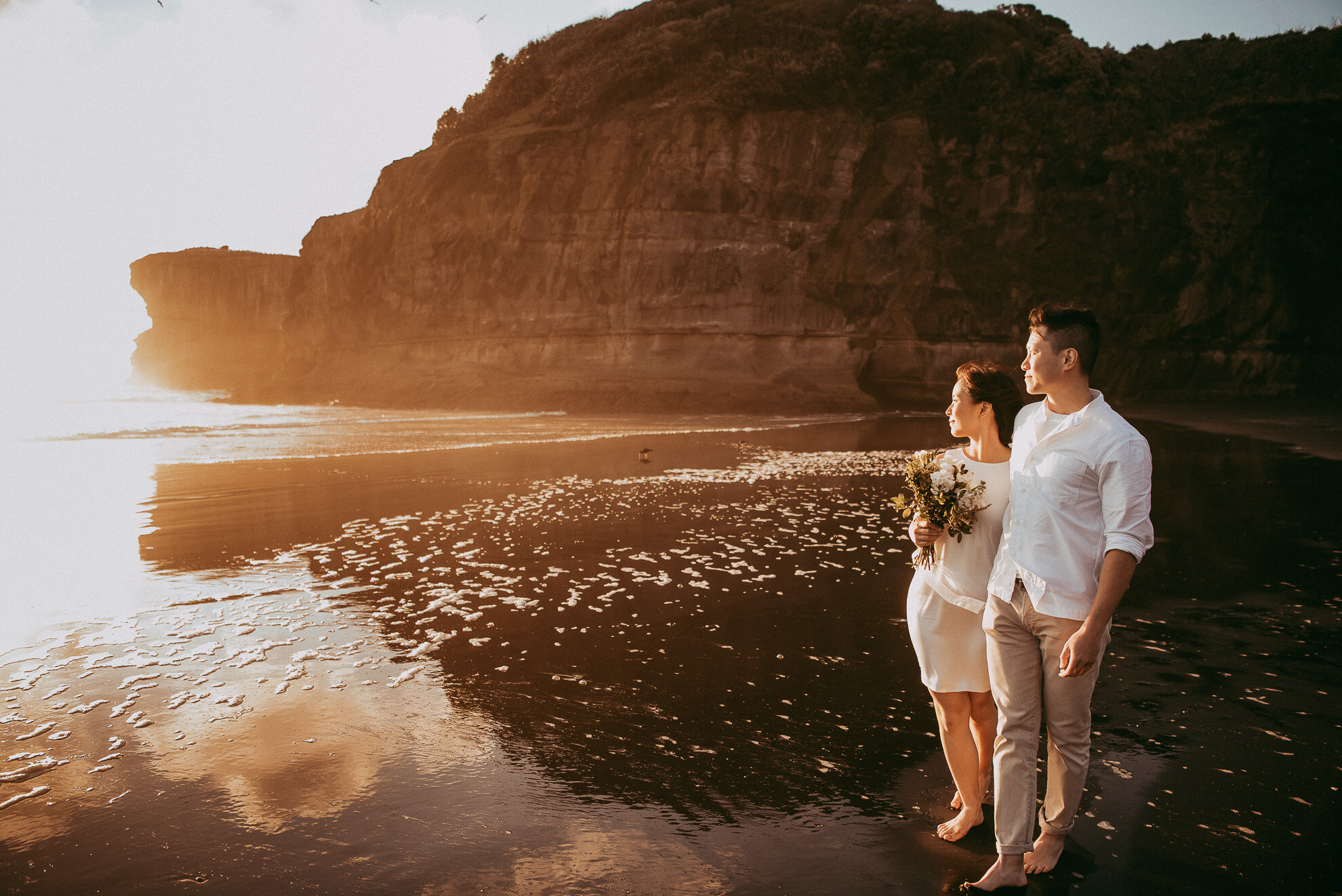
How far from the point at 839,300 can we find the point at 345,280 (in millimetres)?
40832

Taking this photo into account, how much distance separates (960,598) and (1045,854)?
1.05m

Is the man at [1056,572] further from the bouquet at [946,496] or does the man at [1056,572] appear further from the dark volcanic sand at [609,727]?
the dark volcanic sand at [609,727]

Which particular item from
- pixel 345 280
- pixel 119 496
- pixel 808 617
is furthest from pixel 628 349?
pixel 808 617

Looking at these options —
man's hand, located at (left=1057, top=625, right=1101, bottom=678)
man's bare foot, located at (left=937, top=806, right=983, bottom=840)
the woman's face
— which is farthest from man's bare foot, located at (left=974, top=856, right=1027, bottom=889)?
the woman's face

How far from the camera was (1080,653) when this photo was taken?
2.59m

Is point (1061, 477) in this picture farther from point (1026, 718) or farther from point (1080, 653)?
point (1026, 718)

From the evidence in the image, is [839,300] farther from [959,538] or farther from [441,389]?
[959,538]

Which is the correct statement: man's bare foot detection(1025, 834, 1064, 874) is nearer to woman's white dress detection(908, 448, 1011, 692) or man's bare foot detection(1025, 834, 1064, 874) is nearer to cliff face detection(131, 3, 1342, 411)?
woman's white dress detection(908, 448, 1011, 692)

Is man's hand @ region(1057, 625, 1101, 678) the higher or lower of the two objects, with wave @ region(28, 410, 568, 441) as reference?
higher

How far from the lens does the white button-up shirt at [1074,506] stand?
2.52 metres

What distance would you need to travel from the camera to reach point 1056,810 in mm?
2957

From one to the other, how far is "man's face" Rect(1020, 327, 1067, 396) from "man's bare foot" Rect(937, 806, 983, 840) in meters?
1.89

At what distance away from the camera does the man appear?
254 cm

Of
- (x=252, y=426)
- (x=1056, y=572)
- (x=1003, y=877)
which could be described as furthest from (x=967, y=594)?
(x=252, y=426)
